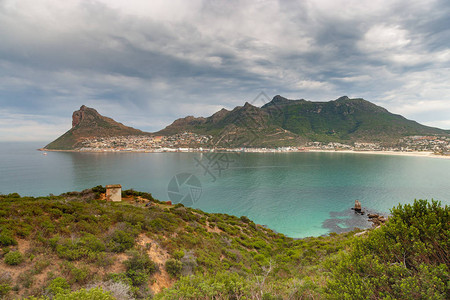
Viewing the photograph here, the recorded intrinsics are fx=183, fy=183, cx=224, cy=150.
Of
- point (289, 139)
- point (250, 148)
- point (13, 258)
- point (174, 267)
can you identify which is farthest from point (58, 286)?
point (289, 139)

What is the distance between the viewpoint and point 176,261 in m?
7.95

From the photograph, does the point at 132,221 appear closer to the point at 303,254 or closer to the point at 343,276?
the point at 343,276

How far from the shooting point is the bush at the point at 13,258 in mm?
5688

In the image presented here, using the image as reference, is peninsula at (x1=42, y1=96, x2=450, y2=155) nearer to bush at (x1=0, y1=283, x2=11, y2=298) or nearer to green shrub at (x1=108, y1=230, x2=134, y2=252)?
green shrub at (x1=108, y1=230, x2=134, y2=252)

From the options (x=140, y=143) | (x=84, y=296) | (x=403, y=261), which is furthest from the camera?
(x=140, y=143)

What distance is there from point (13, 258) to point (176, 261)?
5245mm

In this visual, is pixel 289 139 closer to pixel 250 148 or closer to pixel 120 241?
pixel 250 148

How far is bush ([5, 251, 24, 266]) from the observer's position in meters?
5.69

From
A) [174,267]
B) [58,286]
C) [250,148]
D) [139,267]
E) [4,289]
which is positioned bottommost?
[174,267]

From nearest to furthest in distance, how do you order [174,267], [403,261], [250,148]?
[403,261]
[174,267]
[250,148]

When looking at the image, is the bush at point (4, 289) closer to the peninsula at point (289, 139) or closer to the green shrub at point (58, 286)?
the green shrub at point (58, 286)

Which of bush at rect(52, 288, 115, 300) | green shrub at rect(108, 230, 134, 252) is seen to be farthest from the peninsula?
bush at rect(52, 288, 115, 300)

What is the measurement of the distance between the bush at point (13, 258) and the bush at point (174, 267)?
472 cm

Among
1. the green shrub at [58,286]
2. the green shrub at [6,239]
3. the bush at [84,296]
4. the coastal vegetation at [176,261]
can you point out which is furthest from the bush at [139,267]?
the green shrub at [6,239]
